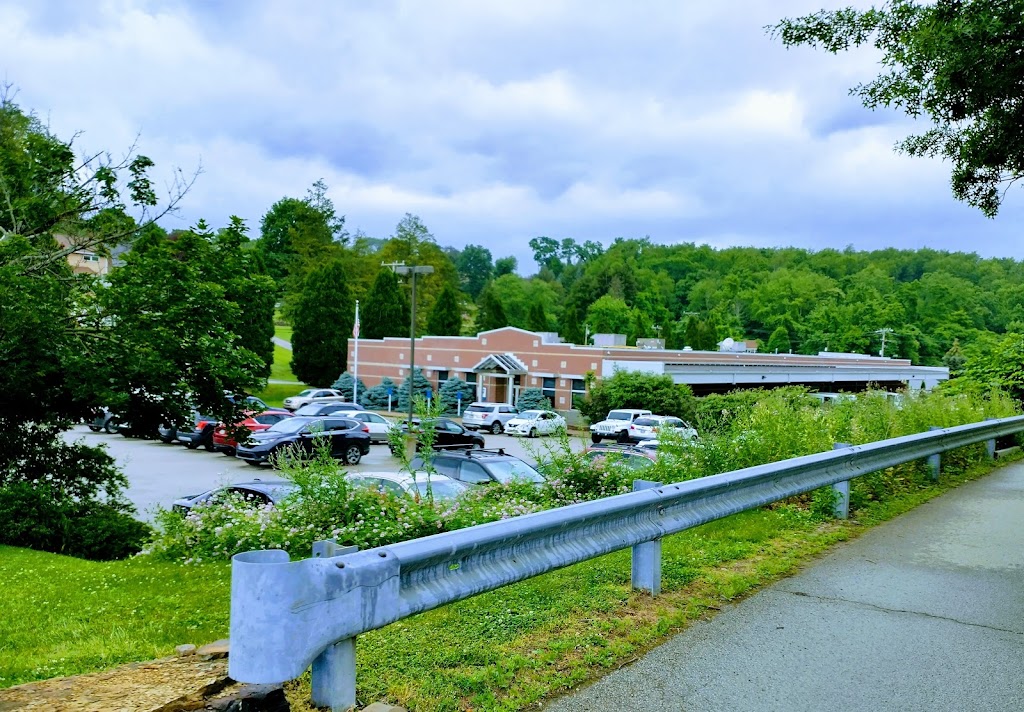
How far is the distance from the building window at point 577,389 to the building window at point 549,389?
1548 mm

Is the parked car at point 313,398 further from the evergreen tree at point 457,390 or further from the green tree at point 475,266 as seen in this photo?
the green tree at point 475,266

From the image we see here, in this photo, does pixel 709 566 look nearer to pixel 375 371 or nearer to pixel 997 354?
pixel 997 354

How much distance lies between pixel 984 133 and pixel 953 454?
197 inches

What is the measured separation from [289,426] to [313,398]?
25.5 meters

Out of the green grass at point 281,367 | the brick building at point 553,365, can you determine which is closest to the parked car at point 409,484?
the brick building at point 553,365

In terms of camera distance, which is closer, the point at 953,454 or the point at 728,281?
the point at 953,454

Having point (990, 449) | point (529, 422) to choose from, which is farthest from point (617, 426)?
point (990, 449)

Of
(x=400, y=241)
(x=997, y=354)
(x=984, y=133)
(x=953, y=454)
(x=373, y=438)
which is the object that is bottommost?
(x=373, y=438)

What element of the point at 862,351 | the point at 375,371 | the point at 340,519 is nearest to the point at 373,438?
the point at 375,371

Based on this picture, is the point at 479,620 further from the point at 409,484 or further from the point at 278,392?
the point at 278,392

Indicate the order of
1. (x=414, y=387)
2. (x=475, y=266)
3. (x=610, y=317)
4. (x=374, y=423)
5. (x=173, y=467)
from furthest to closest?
1. (x=475, y=266)
2. (x=610, y=317)
3. (x=414, y=387)
4. (x=374, y=423)
5. (x=173, y=467)

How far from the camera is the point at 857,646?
455cm

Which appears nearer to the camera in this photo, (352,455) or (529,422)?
(352,455)

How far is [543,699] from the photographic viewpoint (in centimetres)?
369
